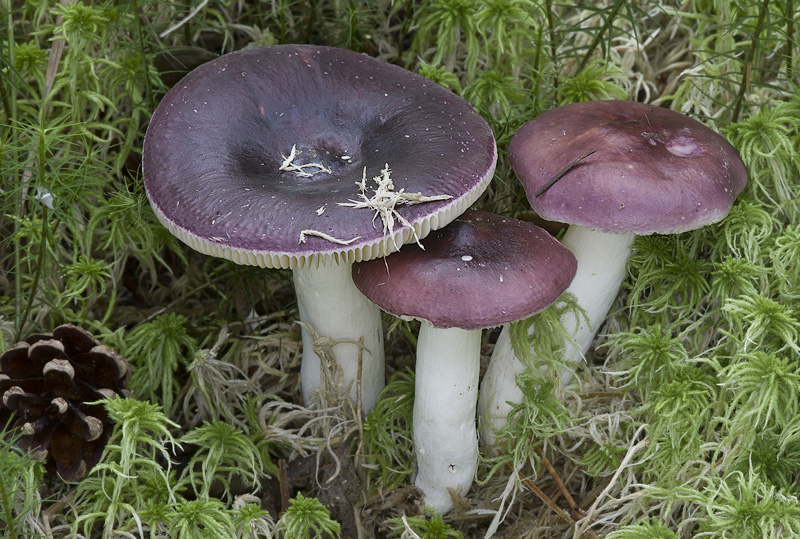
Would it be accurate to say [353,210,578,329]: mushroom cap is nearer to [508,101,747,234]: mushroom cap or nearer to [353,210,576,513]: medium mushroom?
[353,210,576,513]: medium mushroom

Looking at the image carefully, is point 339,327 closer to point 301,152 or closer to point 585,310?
point 301,152

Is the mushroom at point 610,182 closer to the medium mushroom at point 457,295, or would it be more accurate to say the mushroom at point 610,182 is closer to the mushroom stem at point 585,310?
the mushroom stem at point 585,310

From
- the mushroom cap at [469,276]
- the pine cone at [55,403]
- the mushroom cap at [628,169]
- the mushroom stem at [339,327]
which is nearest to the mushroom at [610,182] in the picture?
the mushroom cap at [628,169]

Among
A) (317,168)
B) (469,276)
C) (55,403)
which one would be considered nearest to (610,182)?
(469,276)

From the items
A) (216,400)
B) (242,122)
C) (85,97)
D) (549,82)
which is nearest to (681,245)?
(549,82)

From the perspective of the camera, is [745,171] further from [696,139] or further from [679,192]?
[679,192]

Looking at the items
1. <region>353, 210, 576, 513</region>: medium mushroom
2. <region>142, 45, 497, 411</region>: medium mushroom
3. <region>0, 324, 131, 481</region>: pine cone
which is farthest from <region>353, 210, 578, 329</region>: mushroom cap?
<region>0, 324, 131, 481</region>: pine cone
